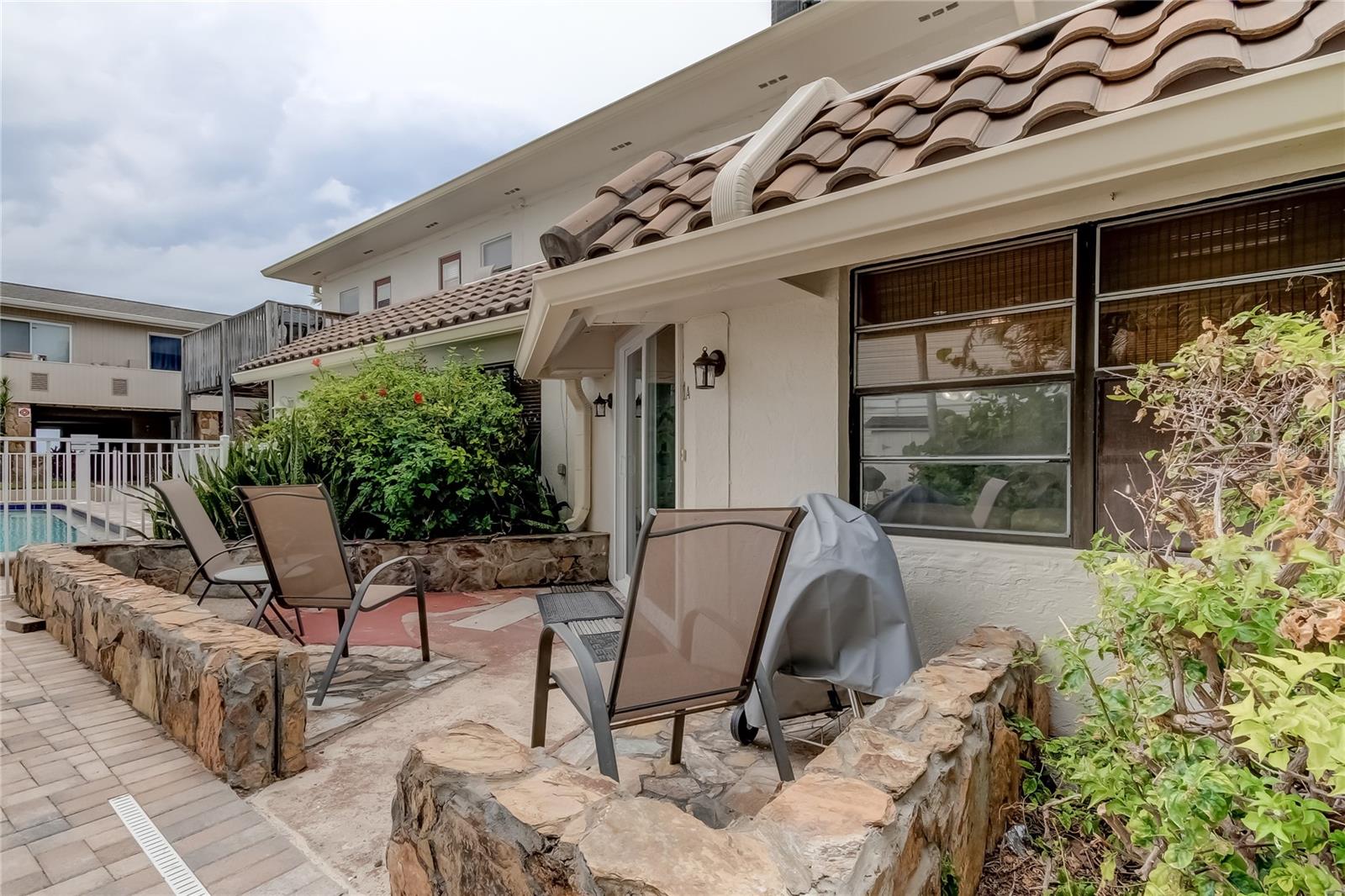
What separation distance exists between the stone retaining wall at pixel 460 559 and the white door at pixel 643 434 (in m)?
0.55

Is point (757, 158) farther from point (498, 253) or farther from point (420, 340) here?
point (498, 253)

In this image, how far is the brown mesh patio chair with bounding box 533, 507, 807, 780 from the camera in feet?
7.69

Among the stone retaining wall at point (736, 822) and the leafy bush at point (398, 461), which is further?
the leafy bush at point (398, 461)

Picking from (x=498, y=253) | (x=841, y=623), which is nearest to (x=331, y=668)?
(x=841, y=623)

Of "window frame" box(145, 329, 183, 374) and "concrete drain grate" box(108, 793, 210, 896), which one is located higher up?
"window frame" box(145, 329, 183, 374)

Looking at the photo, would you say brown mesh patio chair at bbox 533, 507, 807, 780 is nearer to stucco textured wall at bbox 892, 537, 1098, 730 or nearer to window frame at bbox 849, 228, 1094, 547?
stucco textured wall at bbox 892, 537, 1098, 730

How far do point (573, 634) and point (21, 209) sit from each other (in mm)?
42088

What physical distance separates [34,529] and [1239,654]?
38.3ft

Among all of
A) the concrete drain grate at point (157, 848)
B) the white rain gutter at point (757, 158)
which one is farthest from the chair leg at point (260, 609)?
the white rain gutter at point (757, 158)

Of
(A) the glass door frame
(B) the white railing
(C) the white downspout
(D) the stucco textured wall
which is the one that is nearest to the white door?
(A) the glass door frame

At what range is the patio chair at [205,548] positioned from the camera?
4789 mm

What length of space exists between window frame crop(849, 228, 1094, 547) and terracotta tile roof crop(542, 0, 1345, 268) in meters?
0.81

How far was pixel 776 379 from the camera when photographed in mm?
4383

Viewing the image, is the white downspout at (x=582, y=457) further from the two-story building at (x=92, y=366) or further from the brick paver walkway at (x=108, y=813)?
the two-story building at (x=92, y=366)
